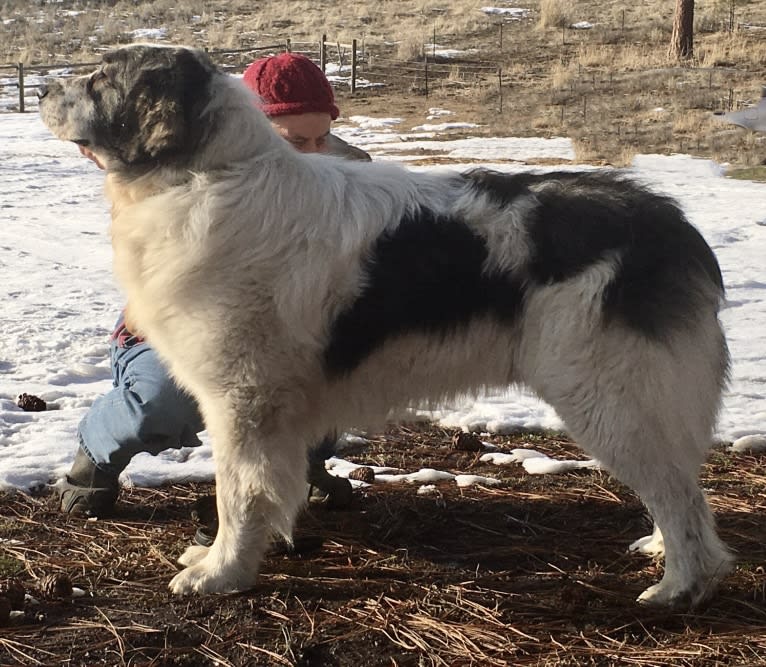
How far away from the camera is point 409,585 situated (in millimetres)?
3551

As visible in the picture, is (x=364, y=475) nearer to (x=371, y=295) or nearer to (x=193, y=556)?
(x=193, y=556)

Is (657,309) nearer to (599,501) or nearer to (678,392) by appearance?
(678,392)

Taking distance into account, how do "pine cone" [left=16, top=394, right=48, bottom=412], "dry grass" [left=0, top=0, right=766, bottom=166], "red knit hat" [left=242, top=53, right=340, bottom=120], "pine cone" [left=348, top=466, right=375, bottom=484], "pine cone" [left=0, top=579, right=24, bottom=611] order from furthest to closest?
"dry grass" [left=0, top=0, right=766, bottom=166] → "pine cone" [left=16, top=394, right=48, bottom=412] → "pine cone" [left=348, top=466, right=375, bottom=484] → "red knit hat" [left=242, top=53, right=340, bottom=120] → "pine cone" [left=0, top=579, right=24, bottom=611]

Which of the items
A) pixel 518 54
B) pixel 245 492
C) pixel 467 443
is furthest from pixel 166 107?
pixel 518 54

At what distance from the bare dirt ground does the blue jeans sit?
1.10ft

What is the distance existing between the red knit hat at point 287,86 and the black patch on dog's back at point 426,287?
1220 millimetres

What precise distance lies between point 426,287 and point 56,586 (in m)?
1.65

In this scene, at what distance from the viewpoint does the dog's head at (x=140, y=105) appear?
11.4 ft

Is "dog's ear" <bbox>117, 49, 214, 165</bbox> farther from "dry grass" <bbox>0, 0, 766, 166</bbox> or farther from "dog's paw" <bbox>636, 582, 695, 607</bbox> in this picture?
"dry grass" <bbox>0, 0, 766, 166</bbox>

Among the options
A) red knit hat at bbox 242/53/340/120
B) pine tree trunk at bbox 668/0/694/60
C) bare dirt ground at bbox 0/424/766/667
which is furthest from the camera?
pine tree trunk at bbox 668/0/694/60

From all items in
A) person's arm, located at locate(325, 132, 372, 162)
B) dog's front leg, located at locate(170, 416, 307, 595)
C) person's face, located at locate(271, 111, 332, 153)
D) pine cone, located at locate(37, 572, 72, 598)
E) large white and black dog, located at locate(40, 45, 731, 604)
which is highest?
person's face, located at locate(271, 111, 332, 153)

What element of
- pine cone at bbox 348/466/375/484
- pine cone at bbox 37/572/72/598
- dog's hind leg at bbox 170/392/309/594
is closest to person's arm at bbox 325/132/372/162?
pine cone at bbox 348/466/375/484

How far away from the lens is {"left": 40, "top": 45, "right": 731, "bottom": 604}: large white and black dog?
10.8ft

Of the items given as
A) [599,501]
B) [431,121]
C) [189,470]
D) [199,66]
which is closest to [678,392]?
[599,501]
